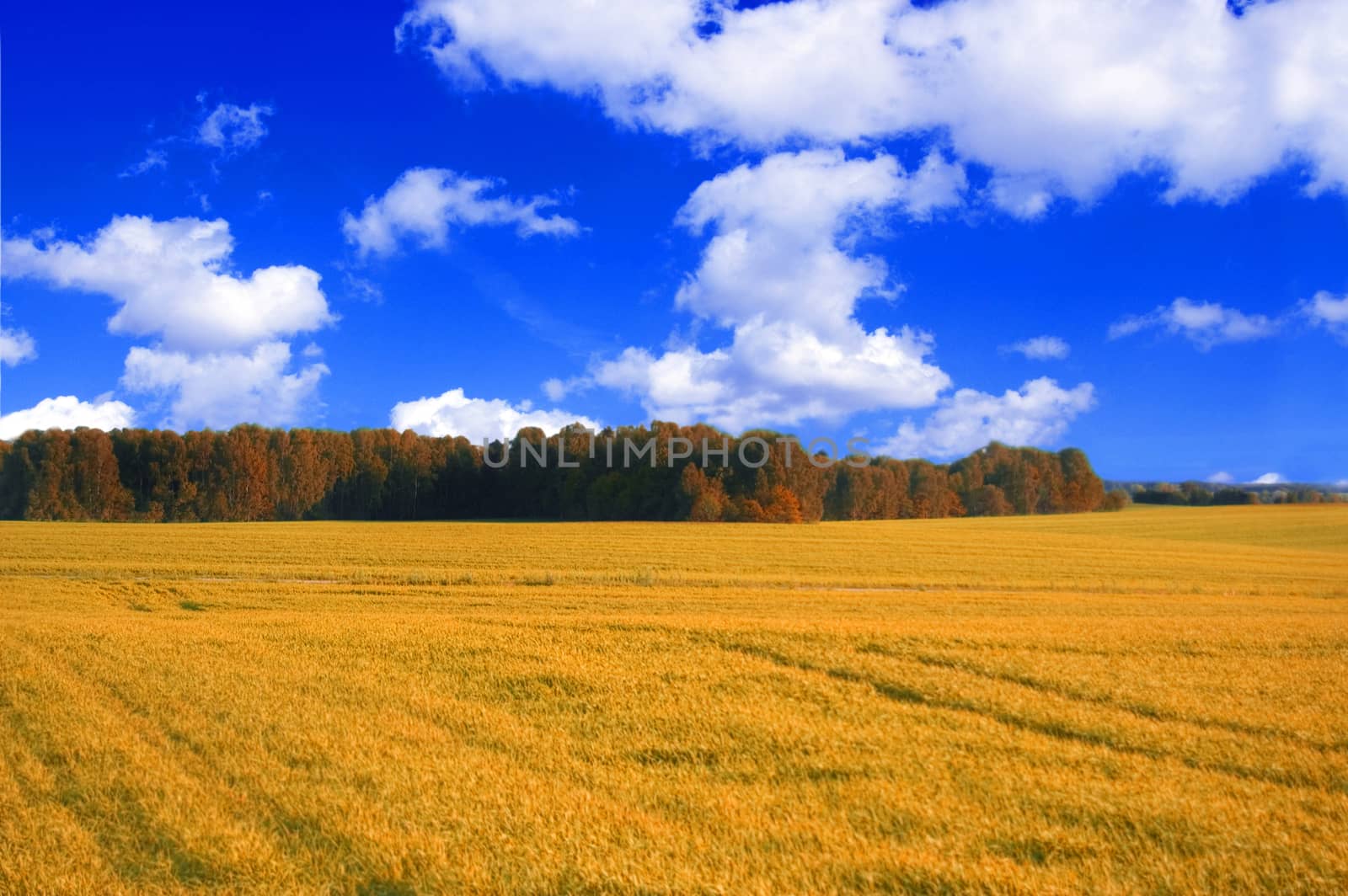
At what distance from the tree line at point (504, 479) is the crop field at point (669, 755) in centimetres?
6726

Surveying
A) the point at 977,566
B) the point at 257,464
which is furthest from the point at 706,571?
the point at 257,464

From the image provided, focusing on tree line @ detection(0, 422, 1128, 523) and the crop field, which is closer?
the crop field

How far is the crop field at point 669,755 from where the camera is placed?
6.42 metres

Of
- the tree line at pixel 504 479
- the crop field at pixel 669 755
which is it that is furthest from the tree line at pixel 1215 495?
the crop field at pixel 669 755

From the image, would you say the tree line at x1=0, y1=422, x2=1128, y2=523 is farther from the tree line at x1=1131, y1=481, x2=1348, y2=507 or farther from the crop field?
the crop field

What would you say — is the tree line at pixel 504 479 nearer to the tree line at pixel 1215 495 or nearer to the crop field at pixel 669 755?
the tree line at pixel 1215 495

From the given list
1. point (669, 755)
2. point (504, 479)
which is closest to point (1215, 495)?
point (504, 479)

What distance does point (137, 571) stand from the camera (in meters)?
37.7

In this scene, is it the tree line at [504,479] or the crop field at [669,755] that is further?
the tree line at [504,479]

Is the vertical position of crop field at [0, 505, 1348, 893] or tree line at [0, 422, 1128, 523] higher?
tree line at [0, 422, 1128, 523]

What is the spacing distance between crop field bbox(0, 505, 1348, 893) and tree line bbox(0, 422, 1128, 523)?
2648 inches

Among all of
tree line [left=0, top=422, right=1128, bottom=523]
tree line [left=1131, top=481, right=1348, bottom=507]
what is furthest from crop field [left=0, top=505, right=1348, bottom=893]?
tree line [left=1131, top=481, right=1348, bottom=507]

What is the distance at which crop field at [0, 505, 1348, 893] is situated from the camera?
6.42 metres

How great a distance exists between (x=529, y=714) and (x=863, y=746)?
415 cm
